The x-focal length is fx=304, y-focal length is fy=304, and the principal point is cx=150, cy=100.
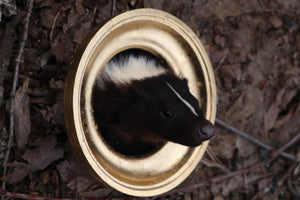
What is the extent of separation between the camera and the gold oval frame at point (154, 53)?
1843 millimetres

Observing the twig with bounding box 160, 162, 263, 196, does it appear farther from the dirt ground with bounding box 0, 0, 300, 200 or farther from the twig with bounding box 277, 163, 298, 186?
the twig with bounding box 277, 163, 298, 186

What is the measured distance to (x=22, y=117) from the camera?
6.93 feet

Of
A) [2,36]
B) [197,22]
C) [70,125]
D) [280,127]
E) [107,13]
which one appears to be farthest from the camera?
[280,127]

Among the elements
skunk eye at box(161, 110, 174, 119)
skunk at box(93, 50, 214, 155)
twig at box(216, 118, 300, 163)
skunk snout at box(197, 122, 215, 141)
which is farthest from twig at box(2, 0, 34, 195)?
twig at box(216, 118, 300, 163)

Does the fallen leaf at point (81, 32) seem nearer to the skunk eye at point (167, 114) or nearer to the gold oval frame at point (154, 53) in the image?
the gold oval frame at point (154, 53)

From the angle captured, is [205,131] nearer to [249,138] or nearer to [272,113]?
[249,138]

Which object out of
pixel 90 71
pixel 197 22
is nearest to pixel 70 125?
pixel 90 71

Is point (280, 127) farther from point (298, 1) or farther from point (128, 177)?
point (128, 177)

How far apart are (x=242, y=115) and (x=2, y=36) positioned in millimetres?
2234

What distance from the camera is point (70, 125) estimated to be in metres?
1.85

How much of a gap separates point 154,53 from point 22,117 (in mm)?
1055

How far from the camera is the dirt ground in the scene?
211cm

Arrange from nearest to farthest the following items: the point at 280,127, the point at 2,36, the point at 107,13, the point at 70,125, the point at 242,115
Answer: the point at 70,125, the point at 2,36, the point at 107,13, the point at 242,115, the point at 280,127

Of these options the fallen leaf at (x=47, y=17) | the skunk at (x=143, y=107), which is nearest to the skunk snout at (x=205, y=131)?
the skunk at (x=143, y=107)
